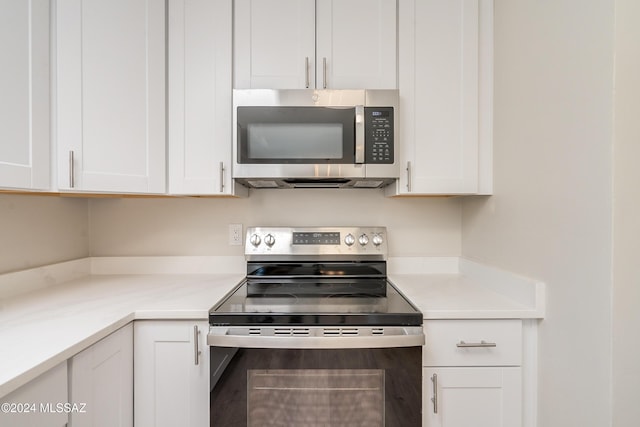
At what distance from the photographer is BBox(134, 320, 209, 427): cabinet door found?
116 cm

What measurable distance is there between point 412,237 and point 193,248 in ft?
4.03

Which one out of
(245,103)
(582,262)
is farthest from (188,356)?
(582,262)

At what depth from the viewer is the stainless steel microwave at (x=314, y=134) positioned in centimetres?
139

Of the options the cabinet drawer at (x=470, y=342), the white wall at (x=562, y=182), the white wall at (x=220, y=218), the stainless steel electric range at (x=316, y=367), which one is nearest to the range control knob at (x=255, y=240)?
the white wall at (x=220, y=218)

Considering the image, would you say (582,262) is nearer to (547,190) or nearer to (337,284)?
(547,190)

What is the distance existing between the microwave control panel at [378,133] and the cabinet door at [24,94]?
120 centimetres

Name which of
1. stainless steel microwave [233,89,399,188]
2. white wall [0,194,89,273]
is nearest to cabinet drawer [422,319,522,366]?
stainless steel microwave [233,89,399,188]

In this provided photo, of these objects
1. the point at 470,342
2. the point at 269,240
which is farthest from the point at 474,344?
the point at 269,240

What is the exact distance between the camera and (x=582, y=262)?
0.95 meters

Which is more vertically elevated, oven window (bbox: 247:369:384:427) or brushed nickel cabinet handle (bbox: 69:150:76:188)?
brushed nickel cabinet handle (bbox: 69:150:76:188)

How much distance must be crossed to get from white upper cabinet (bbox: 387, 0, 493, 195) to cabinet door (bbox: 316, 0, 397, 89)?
66 millimetres

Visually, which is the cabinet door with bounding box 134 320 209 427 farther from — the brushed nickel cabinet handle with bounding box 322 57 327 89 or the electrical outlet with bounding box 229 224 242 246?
the brushed nickel cabinet handle with bounding box 322 57 327 89

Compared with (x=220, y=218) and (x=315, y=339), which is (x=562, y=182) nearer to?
(x=315, y=339)

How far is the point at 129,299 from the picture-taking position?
1286 millimetres
